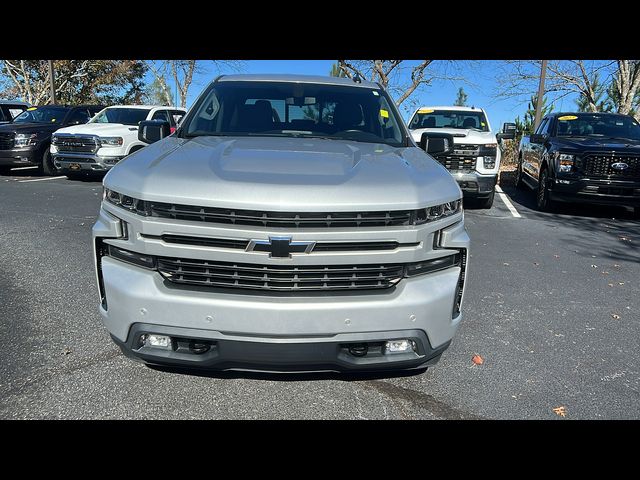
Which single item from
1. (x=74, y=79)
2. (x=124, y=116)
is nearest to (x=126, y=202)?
(x=124, y=116)

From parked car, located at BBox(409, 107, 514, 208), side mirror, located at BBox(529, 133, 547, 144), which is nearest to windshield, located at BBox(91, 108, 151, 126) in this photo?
parked car, located at BBox(409, 107, 514, 208)

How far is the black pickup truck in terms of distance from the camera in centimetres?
810

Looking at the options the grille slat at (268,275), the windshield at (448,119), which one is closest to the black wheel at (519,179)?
the windshield at (448,119)

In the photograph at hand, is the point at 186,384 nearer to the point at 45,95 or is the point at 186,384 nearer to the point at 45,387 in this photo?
the point at 45,387

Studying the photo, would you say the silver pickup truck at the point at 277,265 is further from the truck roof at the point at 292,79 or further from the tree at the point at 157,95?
the tree at the point at 157,95

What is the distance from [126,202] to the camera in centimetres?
243

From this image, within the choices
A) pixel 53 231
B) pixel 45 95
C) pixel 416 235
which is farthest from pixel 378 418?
pixel 45 95

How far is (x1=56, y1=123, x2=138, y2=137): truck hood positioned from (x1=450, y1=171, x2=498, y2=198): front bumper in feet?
24.9

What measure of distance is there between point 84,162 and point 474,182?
8434 millimetres

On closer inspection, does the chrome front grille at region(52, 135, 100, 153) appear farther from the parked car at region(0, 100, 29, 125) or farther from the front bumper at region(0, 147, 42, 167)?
the parked car at region(0, 100, 29, 125)

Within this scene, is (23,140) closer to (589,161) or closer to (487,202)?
(487,202)
